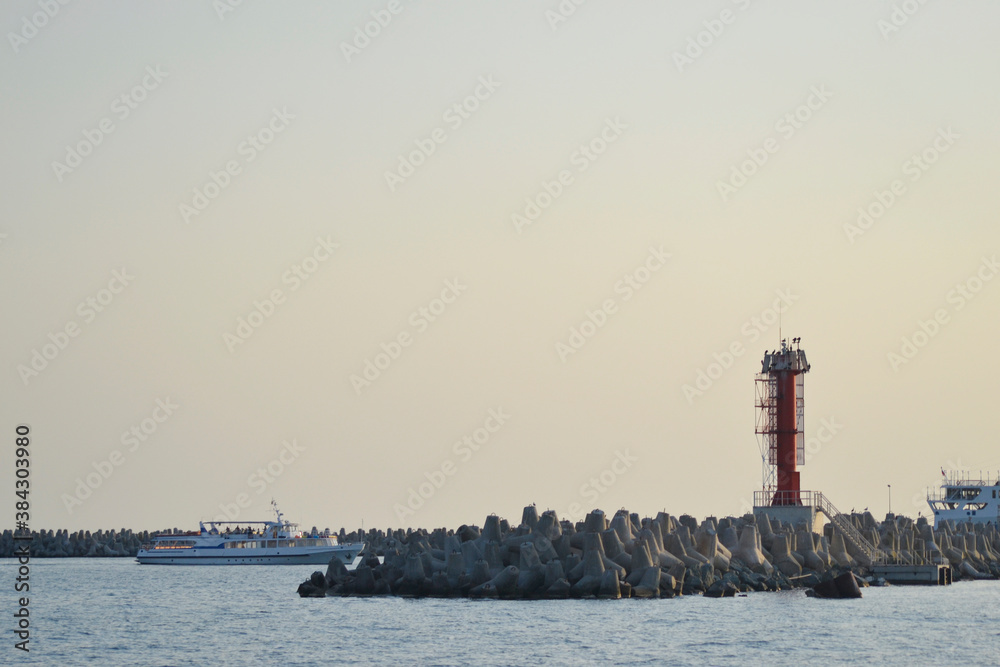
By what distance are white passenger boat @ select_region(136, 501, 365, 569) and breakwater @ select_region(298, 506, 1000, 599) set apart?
3081 centimetres

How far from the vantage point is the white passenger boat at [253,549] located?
85.9 meters

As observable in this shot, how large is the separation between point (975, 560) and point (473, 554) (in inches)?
985

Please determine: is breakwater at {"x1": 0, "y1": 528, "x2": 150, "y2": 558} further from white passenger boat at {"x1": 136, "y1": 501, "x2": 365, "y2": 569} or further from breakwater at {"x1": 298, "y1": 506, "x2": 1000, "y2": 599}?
breakwater at {"x1": 298, "y1": 506, "x2": 1000, "y2": 599}

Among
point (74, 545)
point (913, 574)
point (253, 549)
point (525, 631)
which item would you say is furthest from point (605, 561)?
point (74, 545)

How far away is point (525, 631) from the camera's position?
38.8 m

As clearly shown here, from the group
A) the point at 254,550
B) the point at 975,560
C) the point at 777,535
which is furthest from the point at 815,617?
the point at 254,550

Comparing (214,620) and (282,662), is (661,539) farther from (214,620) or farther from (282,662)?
(282,662)

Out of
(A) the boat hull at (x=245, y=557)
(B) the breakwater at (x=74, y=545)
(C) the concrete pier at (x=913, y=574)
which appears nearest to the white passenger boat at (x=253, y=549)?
(A) the boat hull at (x=245, y=557)

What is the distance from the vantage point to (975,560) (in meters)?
62.0

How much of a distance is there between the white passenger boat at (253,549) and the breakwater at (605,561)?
30812mm

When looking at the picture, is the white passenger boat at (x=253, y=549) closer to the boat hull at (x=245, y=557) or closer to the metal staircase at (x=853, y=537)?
the boat hull at (x=245, y=557)

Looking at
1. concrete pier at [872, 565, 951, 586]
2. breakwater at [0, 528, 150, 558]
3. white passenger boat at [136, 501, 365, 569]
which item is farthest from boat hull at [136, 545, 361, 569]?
concrete pier at [872, 565, 951, 586]

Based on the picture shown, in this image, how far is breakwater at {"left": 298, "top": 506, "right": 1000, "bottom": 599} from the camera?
45.4 meters

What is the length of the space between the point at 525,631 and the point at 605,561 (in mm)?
7345
